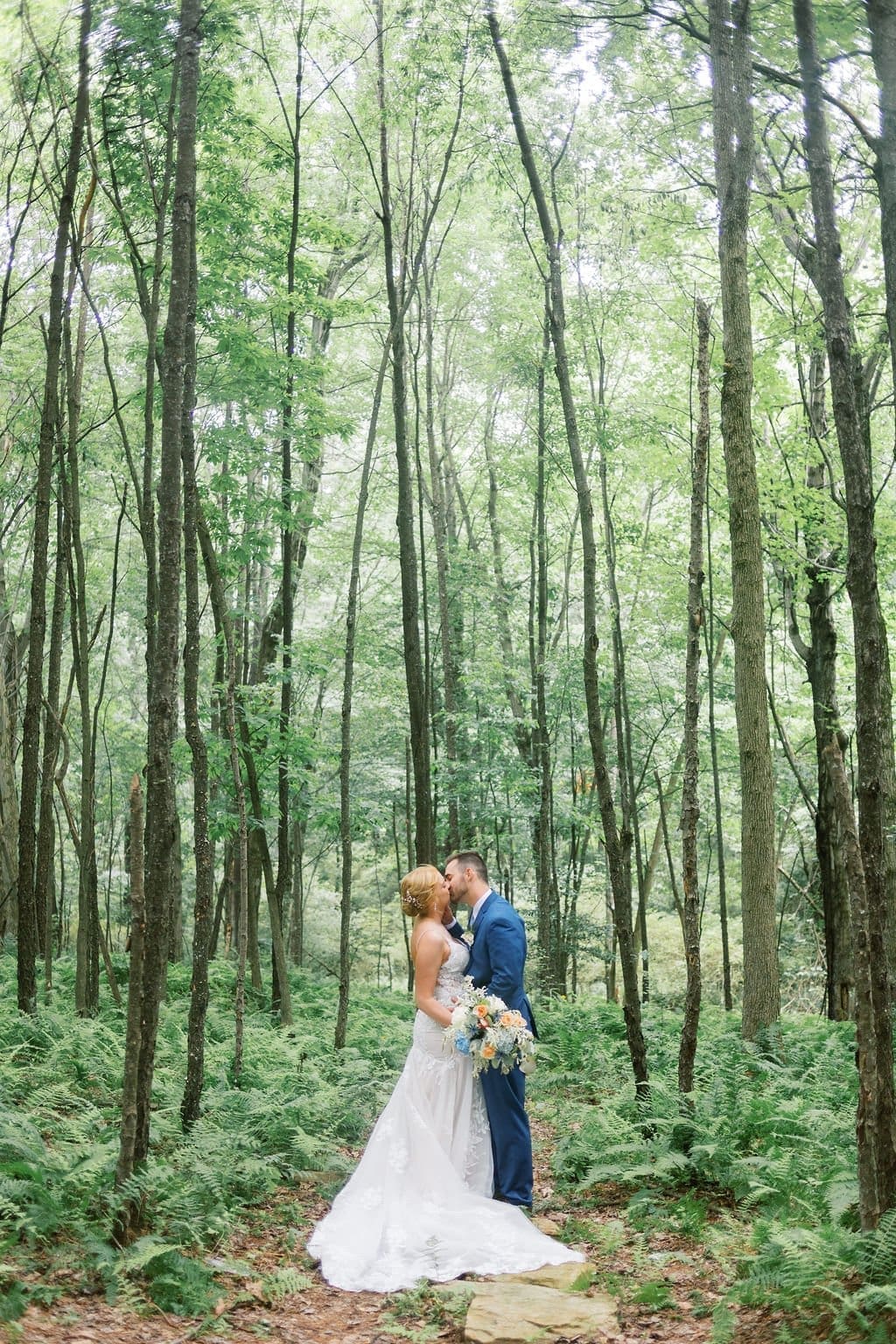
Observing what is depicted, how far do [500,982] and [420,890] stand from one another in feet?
2.38

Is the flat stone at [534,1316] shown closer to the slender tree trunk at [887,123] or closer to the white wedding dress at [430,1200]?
the white wedding dress at [430,1200]

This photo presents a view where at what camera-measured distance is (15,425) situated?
1490 centimetres

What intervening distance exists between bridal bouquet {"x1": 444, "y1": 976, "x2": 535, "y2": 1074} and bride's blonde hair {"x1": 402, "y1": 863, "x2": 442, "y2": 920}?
601 mm

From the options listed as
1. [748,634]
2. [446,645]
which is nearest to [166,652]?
[748,634]

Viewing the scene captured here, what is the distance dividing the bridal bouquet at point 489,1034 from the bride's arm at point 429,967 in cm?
23

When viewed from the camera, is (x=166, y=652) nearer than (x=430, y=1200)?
Yes

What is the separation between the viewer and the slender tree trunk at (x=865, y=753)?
3.79 meters

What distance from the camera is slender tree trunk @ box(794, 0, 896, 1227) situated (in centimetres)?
379

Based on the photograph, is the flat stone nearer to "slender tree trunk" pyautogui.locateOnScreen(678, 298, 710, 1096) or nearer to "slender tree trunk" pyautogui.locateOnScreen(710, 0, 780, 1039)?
"slender tree trunk" pyautogui.locateOnScreen(678, 298, 710, 1096)

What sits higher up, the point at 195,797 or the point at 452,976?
the point at 195,797

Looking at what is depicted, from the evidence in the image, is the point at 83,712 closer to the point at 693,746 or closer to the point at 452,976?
the point at 452,976

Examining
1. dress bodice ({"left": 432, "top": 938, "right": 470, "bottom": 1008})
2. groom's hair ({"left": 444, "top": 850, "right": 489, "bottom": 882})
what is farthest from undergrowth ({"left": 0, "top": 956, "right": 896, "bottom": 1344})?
groom's hair ({"left": 444, "top": 850, "right": 489, "bottom": 882})

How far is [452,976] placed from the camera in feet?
20.4

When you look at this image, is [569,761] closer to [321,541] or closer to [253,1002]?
[321,541]
